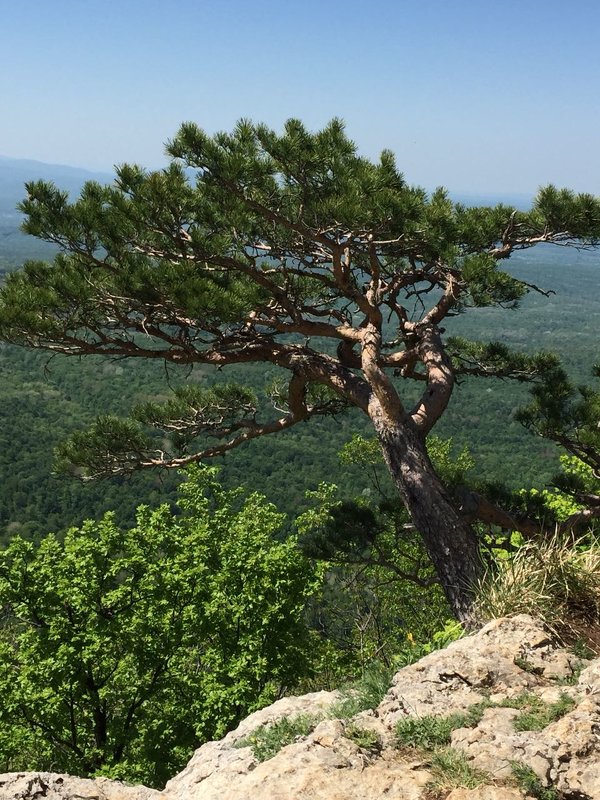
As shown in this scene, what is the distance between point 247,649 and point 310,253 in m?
5.66

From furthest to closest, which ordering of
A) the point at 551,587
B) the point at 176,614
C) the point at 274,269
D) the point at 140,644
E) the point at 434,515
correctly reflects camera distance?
the point at 176,614 < the point at 140,644 < the point at 274,269 < the point at 434,515 < the point at 551,587

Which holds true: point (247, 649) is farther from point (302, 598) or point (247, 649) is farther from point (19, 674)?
point (19, 674)

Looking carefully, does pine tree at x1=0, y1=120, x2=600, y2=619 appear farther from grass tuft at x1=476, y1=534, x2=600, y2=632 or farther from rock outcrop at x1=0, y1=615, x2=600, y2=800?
rock outcrop at x1=0, y1=615, x2=600, y2=800

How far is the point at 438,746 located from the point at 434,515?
10.3ft

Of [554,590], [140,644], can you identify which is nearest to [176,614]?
[140,644]

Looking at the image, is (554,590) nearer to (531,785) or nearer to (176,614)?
(531,785)

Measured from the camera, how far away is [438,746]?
10.0 ft

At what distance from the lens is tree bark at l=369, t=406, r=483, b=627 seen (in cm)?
577

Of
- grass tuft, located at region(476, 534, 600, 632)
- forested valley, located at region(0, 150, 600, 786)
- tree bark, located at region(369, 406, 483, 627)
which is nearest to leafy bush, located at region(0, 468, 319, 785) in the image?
forested valley, located at region(0, 150, 600, 786)

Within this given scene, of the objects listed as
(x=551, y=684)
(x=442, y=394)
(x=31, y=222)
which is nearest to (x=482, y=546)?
(x=442, y=394)

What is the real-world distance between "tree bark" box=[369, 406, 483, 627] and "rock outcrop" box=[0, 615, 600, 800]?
1683 millimetres

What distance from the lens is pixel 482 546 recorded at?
20.2 ft

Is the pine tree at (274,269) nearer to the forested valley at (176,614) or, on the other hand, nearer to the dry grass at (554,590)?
the forested valley at (176,614)

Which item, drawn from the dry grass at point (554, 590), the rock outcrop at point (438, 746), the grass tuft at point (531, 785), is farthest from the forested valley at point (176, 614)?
the grass tuft at point (531, 785)
